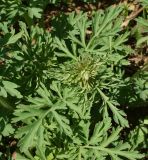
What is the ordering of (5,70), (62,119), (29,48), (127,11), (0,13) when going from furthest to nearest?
(127,11)
(0,13)
(29,48)
(5,70)
(62,119)

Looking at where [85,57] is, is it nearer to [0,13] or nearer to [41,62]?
[41,62]

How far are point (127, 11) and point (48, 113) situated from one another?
2363 millimetres

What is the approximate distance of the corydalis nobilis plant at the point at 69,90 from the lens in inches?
117

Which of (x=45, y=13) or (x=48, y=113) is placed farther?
(x=45, y=13)

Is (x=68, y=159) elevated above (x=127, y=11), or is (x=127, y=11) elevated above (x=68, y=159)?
(x=127, y=11)

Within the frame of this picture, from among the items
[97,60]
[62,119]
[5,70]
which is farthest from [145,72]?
[5,70]

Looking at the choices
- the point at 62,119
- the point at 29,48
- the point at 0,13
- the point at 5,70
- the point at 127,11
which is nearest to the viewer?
the point at 62,119

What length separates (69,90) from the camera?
3139mm

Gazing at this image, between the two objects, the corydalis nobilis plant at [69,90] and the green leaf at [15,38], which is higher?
the green leaf at [15,38]

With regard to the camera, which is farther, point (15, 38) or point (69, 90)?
point (69, 90)

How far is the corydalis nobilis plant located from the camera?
9.78 ft

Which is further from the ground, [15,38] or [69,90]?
[15,38]

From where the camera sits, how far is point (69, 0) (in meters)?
5.11

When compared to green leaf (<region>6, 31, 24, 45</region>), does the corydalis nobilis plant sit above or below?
below
